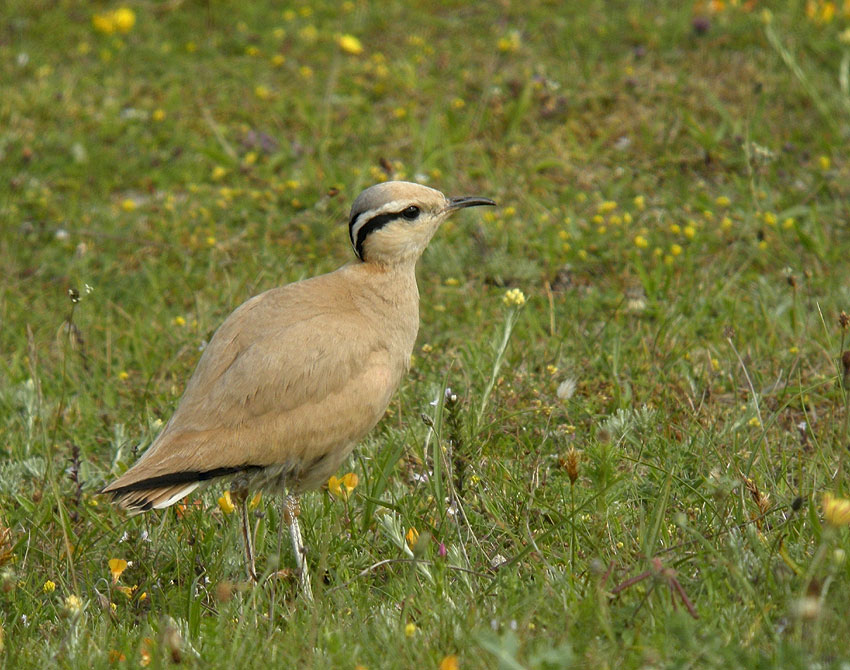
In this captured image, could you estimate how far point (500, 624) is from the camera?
3744 millimetres

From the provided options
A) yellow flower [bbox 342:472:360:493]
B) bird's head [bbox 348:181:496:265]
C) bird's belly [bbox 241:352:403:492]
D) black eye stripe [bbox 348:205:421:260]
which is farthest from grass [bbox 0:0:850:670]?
black eye stripe [bbox 348:205:421:260]

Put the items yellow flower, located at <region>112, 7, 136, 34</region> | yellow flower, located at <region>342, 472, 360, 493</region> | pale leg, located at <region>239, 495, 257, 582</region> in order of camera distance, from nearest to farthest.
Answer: pale leg, located at <region>239, 495, 257, 582</region>
yellow flower, located at <region>342, 472, 360, 493</region>
yellow flower, located at <region>112, 7, 136, 34</region>

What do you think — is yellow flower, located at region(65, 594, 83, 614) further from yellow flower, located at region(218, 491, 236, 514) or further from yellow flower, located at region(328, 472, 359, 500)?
yellow flower, located at region(328, 472, 359, 500)

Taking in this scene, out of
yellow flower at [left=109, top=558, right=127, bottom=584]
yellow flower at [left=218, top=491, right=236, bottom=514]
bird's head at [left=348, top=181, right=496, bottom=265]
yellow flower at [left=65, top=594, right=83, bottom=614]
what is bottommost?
yellow flower at [left=218, top=491, right=236, bottom=514]

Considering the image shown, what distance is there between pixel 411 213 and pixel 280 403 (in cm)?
129

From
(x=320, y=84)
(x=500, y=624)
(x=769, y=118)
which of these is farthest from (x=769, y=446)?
(x=320, y=84)

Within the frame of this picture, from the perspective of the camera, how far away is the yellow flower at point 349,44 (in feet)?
32.1

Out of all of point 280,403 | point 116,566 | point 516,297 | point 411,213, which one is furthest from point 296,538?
point 411,213

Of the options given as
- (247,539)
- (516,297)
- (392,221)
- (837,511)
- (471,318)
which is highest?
(837,511)

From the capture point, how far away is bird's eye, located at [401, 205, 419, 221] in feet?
18.6

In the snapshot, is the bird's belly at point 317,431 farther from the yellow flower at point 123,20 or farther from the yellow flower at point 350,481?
the yellow flower at point 123,20

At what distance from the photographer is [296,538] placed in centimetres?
492

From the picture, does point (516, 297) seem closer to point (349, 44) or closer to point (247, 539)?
point (247, 539)

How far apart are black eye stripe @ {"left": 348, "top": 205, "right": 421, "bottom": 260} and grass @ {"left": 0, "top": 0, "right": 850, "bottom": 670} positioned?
2.43ft
